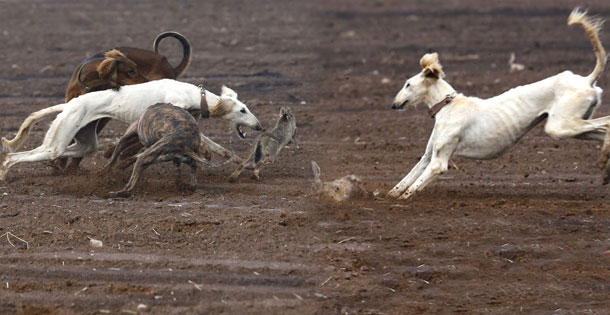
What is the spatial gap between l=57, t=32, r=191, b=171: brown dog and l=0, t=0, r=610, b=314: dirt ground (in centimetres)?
87

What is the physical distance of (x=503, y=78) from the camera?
1553 centimetres

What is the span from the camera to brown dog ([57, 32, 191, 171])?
10.1 meters

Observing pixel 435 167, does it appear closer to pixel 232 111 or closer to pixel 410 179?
pixel 410 179

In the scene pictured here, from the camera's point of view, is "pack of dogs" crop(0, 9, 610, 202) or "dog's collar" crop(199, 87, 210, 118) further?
"dog's collar" crop(199, 87, 210, 118)

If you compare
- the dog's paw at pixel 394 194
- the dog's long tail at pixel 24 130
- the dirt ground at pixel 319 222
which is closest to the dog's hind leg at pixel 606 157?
the dirt ground at pixel 319 222

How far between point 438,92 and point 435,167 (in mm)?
757

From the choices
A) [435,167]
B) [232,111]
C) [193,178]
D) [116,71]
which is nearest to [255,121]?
[232,111]

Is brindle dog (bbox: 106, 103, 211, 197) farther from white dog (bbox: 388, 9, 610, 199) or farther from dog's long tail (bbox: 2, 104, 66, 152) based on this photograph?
white dog (bbox: 388, 9, 610, 199)

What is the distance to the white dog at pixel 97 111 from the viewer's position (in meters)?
9.87

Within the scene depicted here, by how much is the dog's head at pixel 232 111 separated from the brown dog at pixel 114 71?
92 cm

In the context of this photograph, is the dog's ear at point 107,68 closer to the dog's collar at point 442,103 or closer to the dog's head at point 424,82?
the dog's head at point 424,82

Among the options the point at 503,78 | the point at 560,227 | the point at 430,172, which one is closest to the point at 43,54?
the point at 503,78

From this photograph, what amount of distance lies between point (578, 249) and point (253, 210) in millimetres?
2865

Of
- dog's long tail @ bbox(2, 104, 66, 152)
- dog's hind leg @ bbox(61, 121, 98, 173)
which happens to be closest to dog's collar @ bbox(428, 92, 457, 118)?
dog's hind leg @ bbox(61, 121, 98, 173)
